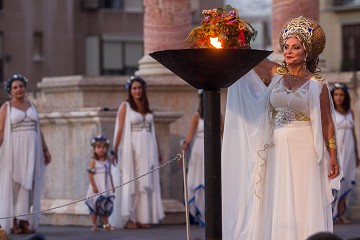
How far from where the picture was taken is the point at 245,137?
13.1 meters

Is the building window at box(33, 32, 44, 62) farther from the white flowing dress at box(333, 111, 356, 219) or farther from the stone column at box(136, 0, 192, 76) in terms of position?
the white flowing dress at box(333, 111, 356, 219)

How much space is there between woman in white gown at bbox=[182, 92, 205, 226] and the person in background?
2.32 metres

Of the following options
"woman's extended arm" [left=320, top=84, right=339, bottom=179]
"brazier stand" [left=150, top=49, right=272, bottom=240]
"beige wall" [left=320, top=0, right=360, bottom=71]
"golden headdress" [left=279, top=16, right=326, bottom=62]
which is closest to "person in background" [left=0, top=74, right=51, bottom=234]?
"golden headdress" [left=279, top=16, right=326, bottom=62]

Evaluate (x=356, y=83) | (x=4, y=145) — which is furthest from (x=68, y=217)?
(x=356, y=83)

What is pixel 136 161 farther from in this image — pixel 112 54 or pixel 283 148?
pixel 112 54

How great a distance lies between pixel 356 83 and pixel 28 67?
3665 centimetres

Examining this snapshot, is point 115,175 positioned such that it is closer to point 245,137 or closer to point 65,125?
point 65,125

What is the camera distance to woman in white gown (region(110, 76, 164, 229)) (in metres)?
18.9

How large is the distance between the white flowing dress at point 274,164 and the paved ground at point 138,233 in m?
3.63

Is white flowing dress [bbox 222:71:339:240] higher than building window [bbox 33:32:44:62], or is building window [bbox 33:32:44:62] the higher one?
building window [bbox 33:32:44:62]

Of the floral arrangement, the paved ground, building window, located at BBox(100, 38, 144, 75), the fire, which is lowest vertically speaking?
the paved ground

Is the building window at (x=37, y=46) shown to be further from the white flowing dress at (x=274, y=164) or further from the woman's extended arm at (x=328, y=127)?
the woman's extended arm at (x=328, y=127)

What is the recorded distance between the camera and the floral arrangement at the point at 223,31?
1172 centimetres

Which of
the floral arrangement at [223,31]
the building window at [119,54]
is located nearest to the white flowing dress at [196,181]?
the floral arrangement at [223,31]
